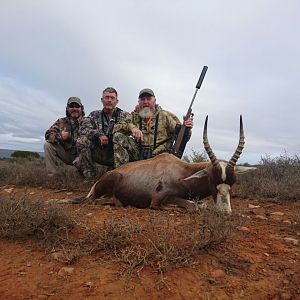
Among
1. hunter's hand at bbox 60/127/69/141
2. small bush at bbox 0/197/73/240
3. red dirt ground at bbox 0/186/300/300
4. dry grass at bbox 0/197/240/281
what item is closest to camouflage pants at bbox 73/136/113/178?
hunter's hand at bbox 60/127/69/141

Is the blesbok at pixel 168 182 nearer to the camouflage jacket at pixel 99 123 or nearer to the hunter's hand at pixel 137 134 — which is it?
the hunter's hand at pixel 137 134

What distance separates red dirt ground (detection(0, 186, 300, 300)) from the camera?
286 cm

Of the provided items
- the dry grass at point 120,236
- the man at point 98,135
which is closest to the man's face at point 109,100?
the man at point 98,135

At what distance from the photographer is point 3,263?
131 inches

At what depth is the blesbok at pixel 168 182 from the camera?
5.37 metres

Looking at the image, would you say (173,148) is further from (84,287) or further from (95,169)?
(84,287)

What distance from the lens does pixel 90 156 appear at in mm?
7922

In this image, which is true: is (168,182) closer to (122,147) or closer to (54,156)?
(122,147)

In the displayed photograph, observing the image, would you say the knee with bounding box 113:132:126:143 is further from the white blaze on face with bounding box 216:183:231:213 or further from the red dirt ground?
the red dirt ground

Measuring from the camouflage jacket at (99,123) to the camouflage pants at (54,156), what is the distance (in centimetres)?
102

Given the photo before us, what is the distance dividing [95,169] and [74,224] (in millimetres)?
4093

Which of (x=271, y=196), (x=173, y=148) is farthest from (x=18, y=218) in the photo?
(x=271, y=196)

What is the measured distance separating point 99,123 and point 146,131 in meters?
1.18

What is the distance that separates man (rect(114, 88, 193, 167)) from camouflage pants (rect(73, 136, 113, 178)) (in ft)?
2.58
